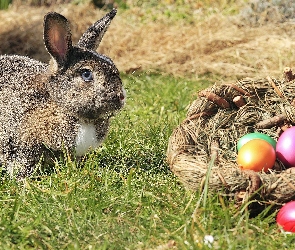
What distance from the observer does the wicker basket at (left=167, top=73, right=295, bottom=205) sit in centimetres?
388

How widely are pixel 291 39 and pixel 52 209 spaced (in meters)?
4.66

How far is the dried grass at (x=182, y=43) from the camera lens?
7.38 metres

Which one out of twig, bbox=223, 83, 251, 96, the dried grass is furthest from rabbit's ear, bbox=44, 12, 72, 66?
the dried grass

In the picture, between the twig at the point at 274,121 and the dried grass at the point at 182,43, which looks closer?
the twig at the point at 274,121

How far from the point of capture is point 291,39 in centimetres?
773

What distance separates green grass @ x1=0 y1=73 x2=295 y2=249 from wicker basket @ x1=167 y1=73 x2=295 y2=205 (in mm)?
206

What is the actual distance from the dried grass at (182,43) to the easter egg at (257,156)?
2789 mm

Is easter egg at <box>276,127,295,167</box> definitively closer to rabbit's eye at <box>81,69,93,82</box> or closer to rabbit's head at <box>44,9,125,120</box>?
rabbit's head at <box>44,9,125,120</box>

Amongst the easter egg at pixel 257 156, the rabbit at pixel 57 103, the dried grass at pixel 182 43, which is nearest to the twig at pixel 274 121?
the easter egg at pixel 257 156

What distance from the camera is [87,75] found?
173 inches

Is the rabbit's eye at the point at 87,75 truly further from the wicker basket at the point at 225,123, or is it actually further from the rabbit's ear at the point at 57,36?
the wicker basket at the point at 225,123

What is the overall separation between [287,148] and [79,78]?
4.44 ft

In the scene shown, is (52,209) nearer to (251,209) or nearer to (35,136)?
(35,136)

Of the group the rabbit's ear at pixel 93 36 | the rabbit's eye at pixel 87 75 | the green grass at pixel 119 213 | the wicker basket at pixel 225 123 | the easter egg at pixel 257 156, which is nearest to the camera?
the green grass at pixel 119 213
